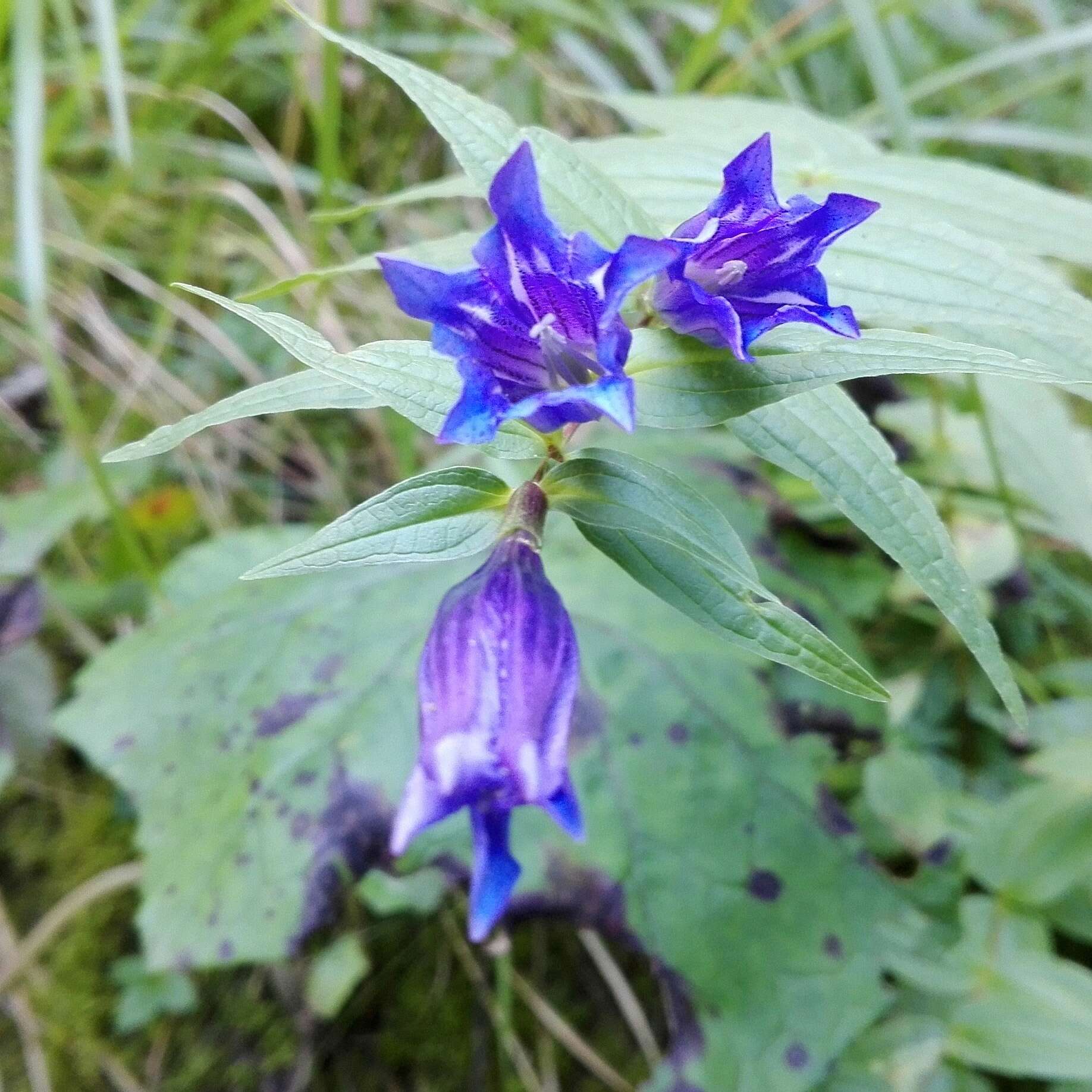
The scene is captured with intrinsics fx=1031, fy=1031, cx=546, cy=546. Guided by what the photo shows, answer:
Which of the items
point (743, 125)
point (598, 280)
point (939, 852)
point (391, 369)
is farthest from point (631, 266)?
point (939, 852)

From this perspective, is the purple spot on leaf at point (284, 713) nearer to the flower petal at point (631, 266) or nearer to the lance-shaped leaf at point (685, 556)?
the lance-shaped leaf at point (685, 556)

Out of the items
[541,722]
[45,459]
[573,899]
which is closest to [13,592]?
[45,459]

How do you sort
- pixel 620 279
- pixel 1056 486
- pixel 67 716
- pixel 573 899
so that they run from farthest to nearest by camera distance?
pixel 67 716 < pixel 573 899 < pixel 1056 486 < pixel 620 279

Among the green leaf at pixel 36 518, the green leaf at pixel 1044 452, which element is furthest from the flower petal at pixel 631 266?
the green leaf at pixel 36 518

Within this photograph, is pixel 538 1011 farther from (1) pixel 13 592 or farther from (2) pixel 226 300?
(2) pixel 226 300

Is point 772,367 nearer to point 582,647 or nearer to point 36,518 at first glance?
point 582,647

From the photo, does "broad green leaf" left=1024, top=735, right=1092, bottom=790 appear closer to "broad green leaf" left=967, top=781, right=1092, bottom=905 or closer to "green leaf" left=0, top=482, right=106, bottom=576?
"broad green leaf" left=967, top=781, right=1092, bottom=905
